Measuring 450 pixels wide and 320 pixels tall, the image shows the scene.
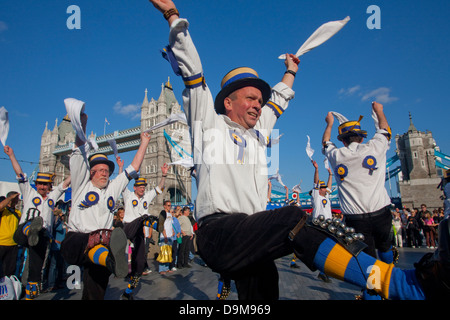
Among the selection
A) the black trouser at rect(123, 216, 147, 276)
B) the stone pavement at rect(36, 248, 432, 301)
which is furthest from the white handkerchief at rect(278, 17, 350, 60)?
the black trouser at rect(123, 216, 147, 276)

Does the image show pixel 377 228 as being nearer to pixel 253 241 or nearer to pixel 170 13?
pixel 253 241

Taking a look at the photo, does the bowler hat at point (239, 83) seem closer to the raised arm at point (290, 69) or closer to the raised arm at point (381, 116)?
the raised arm at point (290, 69)

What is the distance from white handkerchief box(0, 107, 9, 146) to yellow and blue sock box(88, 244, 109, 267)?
2.81m

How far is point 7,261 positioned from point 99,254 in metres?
3.58

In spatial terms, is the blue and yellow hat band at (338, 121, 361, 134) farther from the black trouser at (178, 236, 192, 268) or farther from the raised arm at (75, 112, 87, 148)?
the black trouser at (178, 236, 192, 268)

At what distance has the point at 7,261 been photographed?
Answer: 5.01 meters

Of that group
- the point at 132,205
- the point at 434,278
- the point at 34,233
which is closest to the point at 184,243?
the point at 132,205

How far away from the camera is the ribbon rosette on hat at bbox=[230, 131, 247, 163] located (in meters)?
1.95

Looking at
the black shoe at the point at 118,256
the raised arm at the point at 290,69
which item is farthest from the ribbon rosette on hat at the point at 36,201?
the raised arm at the point at 290,69

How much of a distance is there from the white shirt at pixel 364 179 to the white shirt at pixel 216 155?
204 centimetres

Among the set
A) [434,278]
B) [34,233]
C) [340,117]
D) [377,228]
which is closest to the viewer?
[434,278]
